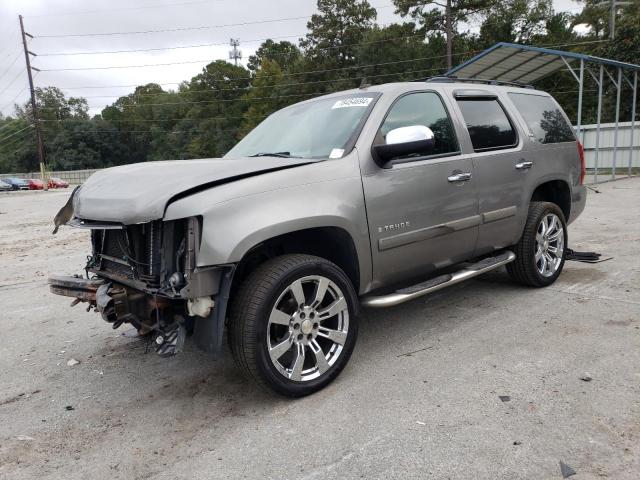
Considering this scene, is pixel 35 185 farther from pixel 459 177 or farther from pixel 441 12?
pixel 459 177

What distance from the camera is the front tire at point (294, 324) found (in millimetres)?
2799

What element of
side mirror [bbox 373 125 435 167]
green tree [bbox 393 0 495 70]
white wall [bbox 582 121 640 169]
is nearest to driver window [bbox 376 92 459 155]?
side mirror [bbox 373 125 435 167]

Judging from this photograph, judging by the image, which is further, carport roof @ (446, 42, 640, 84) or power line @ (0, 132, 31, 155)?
power line @ (0, 132, 31, 155)

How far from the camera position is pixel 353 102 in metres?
3.75

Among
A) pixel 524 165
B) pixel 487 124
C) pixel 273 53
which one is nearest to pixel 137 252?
pixel 487 124

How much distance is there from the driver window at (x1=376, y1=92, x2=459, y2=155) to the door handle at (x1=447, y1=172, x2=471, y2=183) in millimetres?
201

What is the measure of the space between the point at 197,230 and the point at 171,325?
2.18 ft

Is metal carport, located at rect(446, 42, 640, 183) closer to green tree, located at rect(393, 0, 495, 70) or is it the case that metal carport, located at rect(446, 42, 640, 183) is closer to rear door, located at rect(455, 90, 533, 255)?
rear door, located at rect(455, 90, 533, 255)

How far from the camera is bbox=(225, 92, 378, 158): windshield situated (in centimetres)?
350

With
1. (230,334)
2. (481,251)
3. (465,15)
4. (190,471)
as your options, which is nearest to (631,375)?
(481,251)

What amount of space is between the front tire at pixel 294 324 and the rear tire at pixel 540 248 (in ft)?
7.37

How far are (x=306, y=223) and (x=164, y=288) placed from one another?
905 mm

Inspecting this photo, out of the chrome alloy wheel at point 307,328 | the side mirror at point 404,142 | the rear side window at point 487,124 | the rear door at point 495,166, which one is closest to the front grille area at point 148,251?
the chrome alloy wheel at point 307,328

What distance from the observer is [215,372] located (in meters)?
Answer: 3.53
